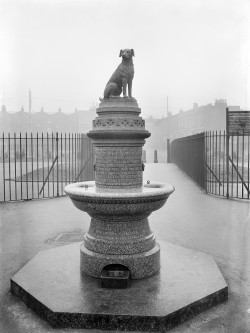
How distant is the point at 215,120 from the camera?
56719 mm

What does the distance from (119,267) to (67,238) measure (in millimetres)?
2883

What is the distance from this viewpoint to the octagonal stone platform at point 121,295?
147 inches

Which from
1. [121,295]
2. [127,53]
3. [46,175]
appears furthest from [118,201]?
[46,175]

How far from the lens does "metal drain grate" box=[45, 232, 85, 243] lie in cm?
717

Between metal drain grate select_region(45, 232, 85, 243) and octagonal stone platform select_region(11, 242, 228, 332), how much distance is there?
5.56ft

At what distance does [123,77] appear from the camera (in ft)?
16.9

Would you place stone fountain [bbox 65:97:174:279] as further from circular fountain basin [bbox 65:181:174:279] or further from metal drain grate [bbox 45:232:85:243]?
metal drain grate [bbox 45:232:85:243]

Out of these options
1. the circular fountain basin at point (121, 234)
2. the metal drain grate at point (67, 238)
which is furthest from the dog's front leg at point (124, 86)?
the metal drain grate at point (67, 238)

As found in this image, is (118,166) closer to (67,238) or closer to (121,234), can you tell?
(121,234)

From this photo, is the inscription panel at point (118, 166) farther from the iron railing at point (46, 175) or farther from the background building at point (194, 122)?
the background building at point (194, 122)

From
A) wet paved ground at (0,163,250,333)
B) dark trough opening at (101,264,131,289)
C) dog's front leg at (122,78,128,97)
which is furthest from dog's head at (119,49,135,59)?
wet paved ground at (0,163,250,333)

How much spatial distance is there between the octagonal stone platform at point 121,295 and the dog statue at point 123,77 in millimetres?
2575

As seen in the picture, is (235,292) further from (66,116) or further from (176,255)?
(66,116)

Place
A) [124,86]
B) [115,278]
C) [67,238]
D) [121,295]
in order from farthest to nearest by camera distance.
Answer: [67,238] → [124,86] → [115,278] → [121,295]
